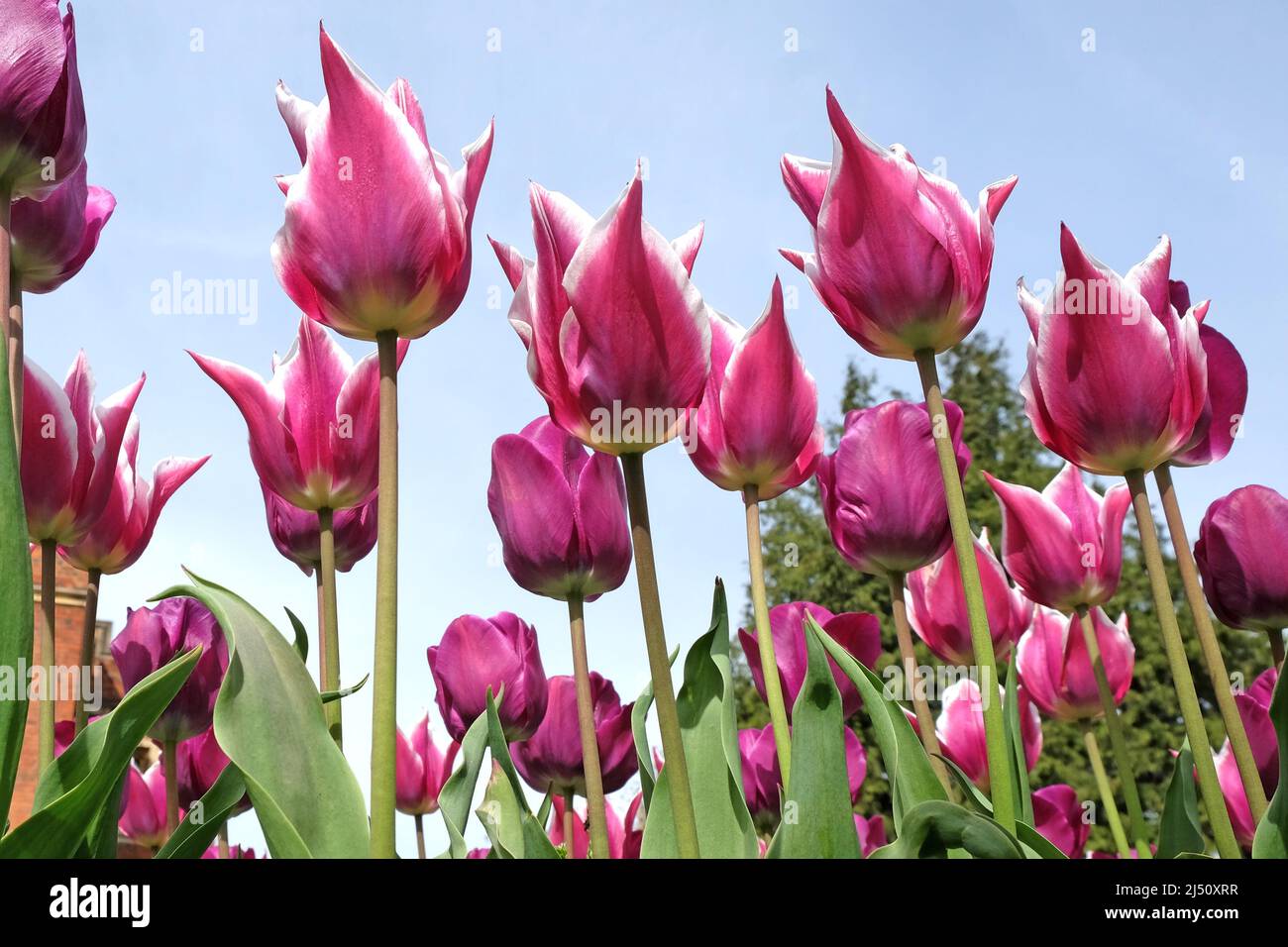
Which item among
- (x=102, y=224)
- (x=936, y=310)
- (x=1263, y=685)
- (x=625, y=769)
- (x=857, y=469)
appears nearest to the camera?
(x=936, y=310)

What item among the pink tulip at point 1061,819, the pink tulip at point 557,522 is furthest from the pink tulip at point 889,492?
the pink tulip at point 1061,819

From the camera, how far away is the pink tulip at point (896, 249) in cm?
130

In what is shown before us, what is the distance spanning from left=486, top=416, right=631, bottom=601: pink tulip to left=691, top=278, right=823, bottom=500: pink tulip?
0.50 ft

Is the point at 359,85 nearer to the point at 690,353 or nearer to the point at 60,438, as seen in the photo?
the point at 690,353

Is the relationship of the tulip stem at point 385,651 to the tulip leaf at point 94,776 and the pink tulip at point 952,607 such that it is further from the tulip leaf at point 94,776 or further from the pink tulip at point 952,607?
the pink tulip at point 952,607

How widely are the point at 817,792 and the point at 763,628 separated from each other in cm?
49

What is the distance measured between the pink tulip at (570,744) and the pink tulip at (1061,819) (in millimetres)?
856

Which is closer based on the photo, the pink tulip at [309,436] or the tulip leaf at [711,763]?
the tulip leaf at [711,763]

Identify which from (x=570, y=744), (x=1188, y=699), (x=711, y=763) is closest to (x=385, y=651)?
(x=711, y=763)

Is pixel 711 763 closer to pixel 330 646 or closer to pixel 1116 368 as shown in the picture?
pixel 330 646

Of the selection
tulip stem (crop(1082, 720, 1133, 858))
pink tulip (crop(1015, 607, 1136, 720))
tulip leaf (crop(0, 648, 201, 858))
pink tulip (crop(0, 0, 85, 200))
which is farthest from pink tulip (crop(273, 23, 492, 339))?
pink tulip (crop(1015, 607, 1136, 720))
